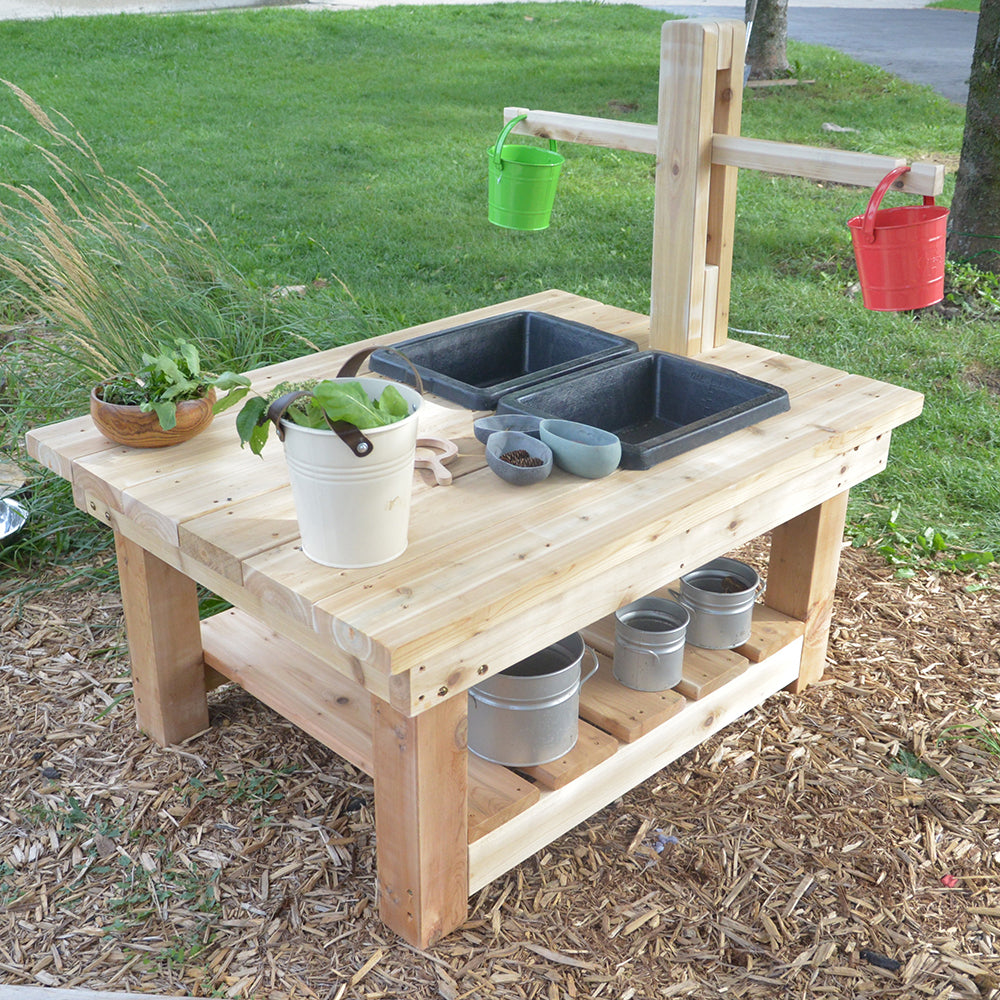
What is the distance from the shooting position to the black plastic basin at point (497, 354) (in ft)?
8.15

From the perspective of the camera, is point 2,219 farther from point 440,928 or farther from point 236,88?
point 236,88

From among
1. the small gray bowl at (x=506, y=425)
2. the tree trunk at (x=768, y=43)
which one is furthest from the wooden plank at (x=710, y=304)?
the tree trunk at (x=768, y=43)

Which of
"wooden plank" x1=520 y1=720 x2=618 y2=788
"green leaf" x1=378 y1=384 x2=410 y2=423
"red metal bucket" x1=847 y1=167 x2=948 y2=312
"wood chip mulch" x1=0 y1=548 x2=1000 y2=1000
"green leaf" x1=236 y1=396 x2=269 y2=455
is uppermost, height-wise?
"red metal bucket" x1=847 y1=167 x2=948 y2=312

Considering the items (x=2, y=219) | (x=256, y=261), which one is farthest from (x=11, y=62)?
(x=2, y=219)

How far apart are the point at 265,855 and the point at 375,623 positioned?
885 millimetres

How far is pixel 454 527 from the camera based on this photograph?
6.37ft

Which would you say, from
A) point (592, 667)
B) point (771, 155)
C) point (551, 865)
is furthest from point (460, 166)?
point (551, 865)

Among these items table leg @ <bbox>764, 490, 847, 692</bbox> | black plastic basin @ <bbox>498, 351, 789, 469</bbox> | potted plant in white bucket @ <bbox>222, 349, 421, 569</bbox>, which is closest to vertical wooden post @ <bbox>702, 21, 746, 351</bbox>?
black plastic basin @ <bbox>498, 351, 789, 469</bbox>

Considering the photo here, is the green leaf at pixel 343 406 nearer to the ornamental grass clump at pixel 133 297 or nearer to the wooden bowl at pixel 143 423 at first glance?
the wooden bowl at pixel 143 423

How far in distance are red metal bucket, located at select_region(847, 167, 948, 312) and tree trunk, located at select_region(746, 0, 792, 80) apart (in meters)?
8.56

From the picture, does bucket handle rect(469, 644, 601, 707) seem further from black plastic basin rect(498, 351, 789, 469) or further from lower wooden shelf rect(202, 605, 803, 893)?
black plastic basin rect(498, 351, 789, 469)

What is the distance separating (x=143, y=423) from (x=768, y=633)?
151 centimetres

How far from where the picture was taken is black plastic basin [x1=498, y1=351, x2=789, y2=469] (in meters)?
2.31

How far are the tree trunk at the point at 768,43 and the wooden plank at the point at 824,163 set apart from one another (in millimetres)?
8296
